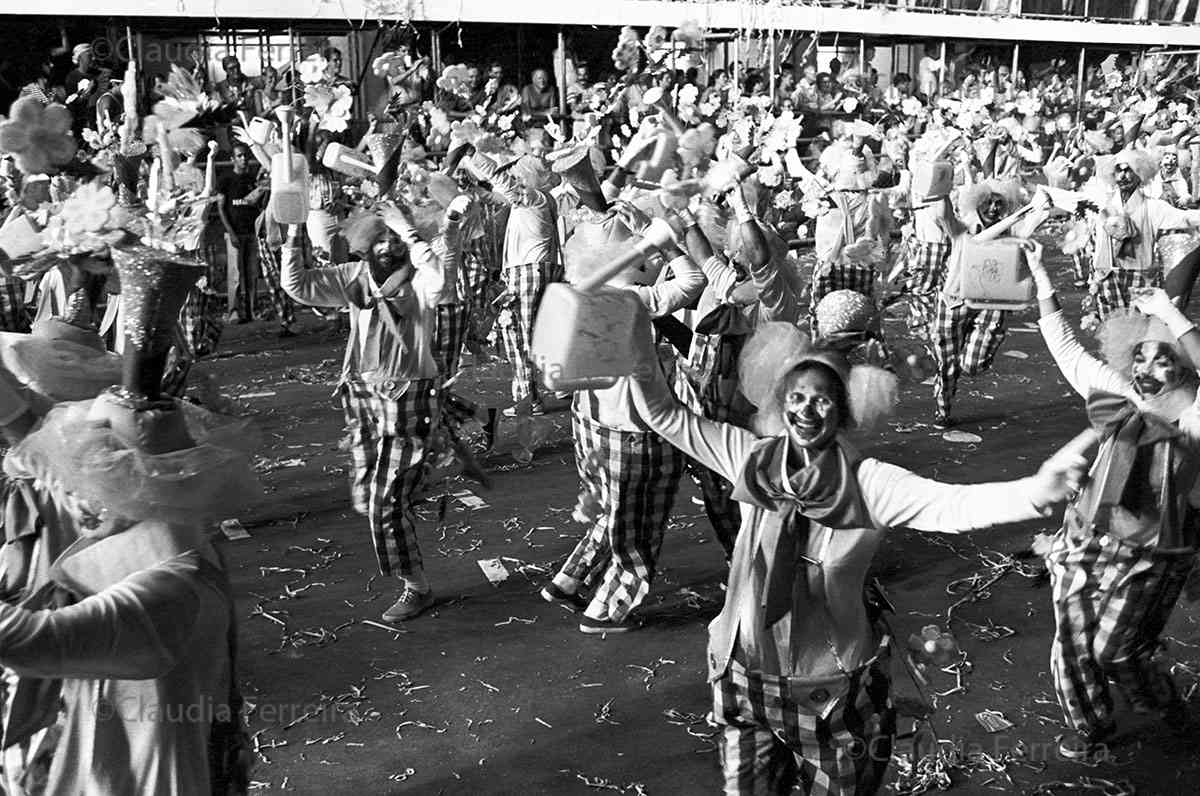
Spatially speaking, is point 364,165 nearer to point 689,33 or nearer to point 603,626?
point 603,626

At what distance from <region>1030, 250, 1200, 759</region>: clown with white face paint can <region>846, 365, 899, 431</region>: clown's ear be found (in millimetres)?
1349

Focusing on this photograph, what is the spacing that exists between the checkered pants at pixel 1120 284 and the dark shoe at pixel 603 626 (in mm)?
6950

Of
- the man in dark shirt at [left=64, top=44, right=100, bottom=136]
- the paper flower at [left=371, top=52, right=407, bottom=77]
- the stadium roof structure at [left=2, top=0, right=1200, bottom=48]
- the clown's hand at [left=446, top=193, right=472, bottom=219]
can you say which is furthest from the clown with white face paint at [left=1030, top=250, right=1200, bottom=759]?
the stadium roof structure at [left=2, top=0, right=1200, bottom=48]

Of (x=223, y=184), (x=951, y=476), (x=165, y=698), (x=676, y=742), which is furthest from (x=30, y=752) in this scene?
(x=223, y=184)

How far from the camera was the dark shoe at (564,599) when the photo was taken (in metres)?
6.15

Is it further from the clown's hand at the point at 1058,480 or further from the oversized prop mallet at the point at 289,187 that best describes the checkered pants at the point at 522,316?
the clown's hand at the point at 1058,480

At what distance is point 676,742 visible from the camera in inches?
190

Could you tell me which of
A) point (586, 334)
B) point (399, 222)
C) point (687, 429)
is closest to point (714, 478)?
point (399, 222)

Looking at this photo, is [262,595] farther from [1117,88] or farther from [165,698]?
[1117,88]

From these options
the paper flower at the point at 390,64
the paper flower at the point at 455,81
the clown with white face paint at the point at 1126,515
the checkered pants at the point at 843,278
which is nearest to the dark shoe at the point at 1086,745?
the clown with white face paint at the point at 1126,515

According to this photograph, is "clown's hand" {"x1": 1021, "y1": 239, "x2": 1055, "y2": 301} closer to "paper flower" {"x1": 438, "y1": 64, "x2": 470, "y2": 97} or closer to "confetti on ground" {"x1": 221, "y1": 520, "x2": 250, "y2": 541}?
"confetti on ground" {"x1": 221, "y1": 520, "x2": 250, "y2": 541}

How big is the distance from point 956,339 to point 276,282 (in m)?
6.93

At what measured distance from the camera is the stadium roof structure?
53.9ft

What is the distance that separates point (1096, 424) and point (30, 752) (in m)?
3.37
